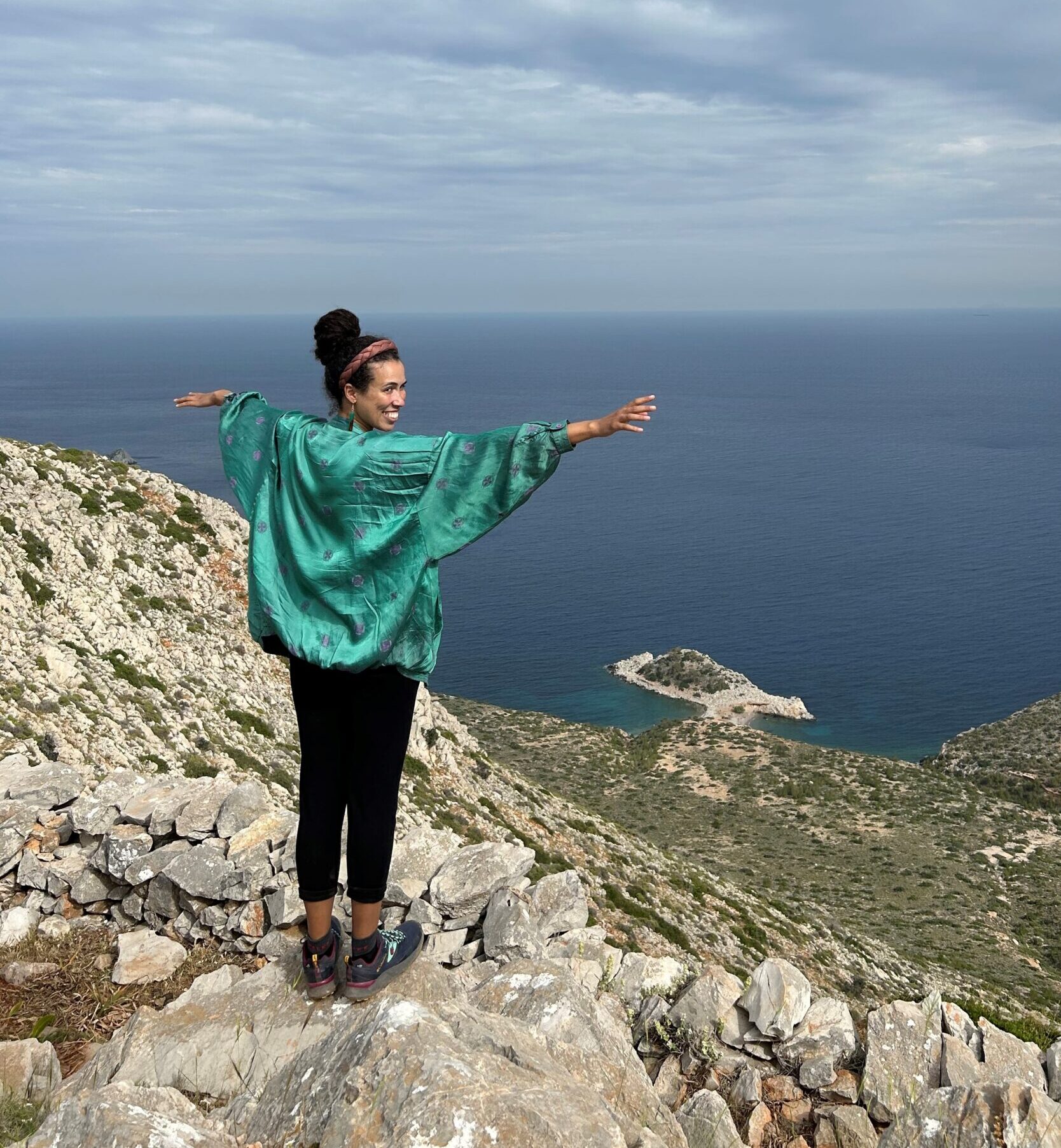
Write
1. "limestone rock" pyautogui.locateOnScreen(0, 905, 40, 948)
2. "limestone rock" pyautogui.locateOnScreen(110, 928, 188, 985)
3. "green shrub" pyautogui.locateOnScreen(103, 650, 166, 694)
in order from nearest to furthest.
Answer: "limestone rock" pyautogui.locateOnScreen(110, 928, 188, 985) → "limestone rock" pyautogui.locateOnScreen(0, 905, 40, 948) → "green shrub" pyautogui.locateOnScreen(103, 650, 166, 694)

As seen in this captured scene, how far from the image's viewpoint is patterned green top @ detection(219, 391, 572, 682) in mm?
4742

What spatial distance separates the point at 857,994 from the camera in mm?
25438

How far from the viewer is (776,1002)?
247 inches

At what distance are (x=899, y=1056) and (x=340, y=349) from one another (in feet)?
17.6

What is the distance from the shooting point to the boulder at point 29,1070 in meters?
4.88

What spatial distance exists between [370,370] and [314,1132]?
3424 mm

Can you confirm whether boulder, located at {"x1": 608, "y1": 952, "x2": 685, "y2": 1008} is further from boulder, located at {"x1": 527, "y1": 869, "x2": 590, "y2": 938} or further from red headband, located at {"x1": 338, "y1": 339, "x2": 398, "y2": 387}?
red headband, located at {"x1": 338, "y1": 339, "x2": 398, "y2": 387}

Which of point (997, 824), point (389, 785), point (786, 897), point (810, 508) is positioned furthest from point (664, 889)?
point (810, 508)

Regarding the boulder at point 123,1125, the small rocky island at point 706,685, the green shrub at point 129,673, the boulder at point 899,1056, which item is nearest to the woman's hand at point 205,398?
the boulder at point 123,1125

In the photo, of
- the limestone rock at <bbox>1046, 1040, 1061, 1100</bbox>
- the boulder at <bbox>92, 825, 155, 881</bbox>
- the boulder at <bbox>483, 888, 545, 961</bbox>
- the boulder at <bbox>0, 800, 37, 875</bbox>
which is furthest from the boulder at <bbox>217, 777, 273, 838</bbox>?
the limestone rock at <bbox>1046, 1040, 1061, 1100</bbox>

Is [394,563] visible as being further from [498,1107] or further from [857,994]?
[857,994]

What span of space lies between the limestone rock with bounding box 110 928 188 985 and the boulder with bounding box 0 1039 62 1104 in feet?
4.47

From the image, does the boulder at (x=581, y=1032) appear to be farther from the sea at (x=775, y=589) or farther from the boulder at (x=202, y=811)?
the sea at (x=775, y=589)

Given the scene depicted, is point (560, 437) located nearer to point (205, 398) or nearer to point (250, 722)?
point (205, 398)
